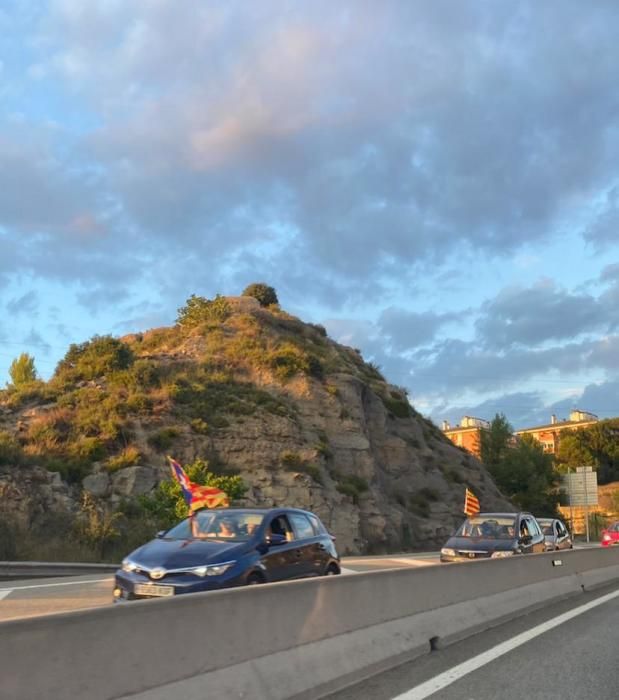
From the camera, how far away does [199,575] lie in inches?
372

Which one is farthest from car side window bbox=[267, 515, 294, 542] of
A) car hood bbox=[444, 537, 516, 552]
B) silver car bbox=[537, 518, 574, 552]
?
silver car bbox=[537, 518, 574, 552]

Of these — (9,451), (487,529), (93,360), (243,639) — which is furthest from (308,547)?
(93,360)

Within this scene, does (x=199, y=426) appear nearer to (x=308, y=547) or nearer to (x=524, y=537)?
(x=524, y=537)

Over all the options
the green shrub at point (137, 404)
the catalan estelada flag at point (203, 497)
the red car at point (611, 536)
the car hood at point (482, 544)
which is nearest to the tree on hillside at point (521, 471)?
the red car at point (611, 536)

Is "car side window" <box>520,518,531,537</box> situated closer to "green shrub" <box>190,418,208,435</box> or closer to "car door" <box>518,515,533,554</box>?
"car door" <box>518,515,533,554</box>

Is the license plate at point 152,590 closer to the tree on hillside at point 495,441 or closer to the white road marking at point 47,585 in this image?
the white road marking at point 47,585

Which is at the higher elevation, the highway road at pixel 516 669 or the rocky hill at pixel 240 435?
the rocky hill at pixel 240 435

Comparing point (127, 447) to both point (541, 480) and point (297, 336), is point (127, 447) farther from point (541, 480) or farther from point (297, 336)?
point (541, 480)

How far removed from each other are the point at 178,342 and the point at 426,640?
49912 millimetres

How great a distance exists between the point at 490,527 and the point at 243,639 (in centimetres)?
1354

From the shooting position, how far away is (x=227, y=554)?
9.82 meters

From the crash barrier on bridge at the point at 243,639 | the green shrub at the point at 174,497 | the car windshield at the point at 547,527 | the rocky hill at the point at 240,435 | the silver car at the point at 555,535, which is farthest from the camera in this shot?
the rocky hill at the point at 240,435

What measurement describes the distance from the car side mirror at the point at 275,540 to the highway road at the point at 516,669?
2861 mm

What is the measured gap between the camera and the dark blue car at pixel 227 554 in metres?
9.44
